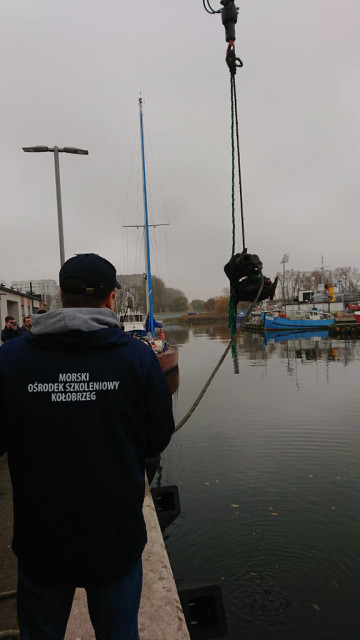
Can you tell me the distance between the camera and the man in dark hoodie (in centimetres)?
167

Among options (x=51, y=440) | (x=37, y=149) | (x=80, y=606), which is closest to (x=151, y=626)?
(x=80, y=606)

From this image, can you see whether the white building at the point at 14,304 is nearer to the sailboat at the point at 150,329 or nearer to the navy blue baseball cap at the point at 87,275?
the sailboat at the point at 150,329

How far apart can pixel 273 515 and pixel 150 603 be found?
14.6 ft

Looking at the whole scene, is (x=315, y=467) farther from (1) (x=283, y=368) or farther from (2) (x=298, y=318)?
(2) (x=298, y=318)

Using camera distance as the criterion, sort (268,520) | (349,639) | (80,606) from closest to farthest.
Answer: (80,606)
(349,639)
(268,520)

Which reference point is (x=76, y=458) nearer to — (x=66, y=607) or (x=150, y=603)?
(x=66, y=607)

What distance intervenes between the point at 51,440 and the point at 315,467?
8.64 meters

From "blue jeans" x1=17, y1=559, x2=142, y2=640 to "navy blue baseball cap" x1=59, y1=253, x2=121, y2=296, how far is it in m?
1.13

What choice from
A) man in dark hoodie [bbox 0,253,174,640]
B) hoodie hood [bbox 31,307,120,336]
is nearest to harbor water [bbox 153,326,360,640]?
man in dark hoodie [bbox 0,253,174,640]

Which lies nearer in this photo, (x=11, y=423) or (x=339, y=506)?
(x=11, y=423)

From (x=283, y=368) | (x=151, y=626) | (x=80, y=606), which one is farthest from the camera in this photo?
(x=283, y=368)

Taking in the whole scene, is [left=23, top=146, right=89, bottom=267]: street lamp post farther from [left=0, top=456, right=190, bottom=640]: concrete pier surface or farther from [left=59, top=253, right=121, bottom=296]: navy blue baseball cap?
[left=59, top=253, right=121, bottom=296]: navy blue baseball cap

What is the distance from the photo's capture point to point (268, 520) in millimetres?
7020

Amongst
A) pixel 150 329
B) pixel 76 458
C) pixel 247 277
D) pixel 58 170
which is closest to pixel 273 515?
pixel 247 277
